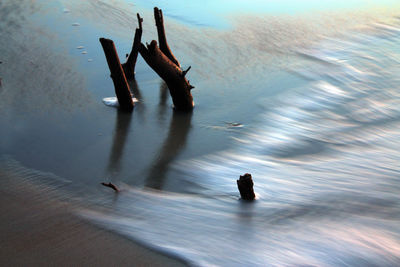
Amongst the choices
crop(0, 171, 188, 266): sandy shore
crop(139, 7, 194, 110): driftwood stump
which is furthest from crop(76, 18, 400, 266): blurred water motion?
crop(139, 7, 194, 110): driftwood stump

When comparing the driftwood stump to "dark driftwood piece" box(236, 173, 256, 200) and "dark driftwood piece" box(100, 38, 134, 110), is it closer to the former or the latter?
"dark driftwood piece" box(100, 38, 134, 110)

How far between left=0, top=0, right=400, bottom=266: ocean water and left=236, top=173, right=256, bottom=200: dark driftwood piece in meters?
0.10

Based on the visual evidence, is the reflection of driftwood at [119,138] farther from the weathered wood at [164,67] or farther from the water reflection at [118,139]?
the weathered wood at [164,67]

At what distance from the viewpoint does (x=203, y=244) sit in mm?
3738

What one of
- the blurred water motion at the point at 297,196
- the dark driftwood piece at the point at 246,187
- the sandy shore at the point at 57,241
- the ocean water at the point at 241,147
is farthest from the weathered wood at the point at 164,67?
the sandy shore at the point at 57,241

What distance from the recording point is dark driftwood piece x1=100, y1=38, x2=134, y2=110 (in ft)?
20.2

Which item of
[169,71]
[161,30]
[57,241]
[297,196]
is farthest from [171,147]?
[57,241]

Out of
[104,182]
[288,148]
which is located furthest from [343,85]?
[104,182]

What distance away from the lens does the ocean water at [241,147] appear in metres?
3.94

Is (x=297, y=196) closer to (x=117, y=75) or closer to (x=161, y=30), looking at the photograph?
(x=117, y=75)

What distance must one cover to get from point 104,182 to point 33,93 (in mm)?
2650

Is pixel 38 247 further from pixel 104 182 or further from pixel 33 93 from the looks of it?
pixel 33 93

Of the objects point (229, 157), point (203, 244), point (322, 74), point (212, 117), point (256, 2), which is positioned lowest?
point (203, 244)

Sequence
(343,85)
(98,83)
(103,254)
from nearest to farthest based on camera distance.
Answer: (103,254)
(98,83)
(343,85)
